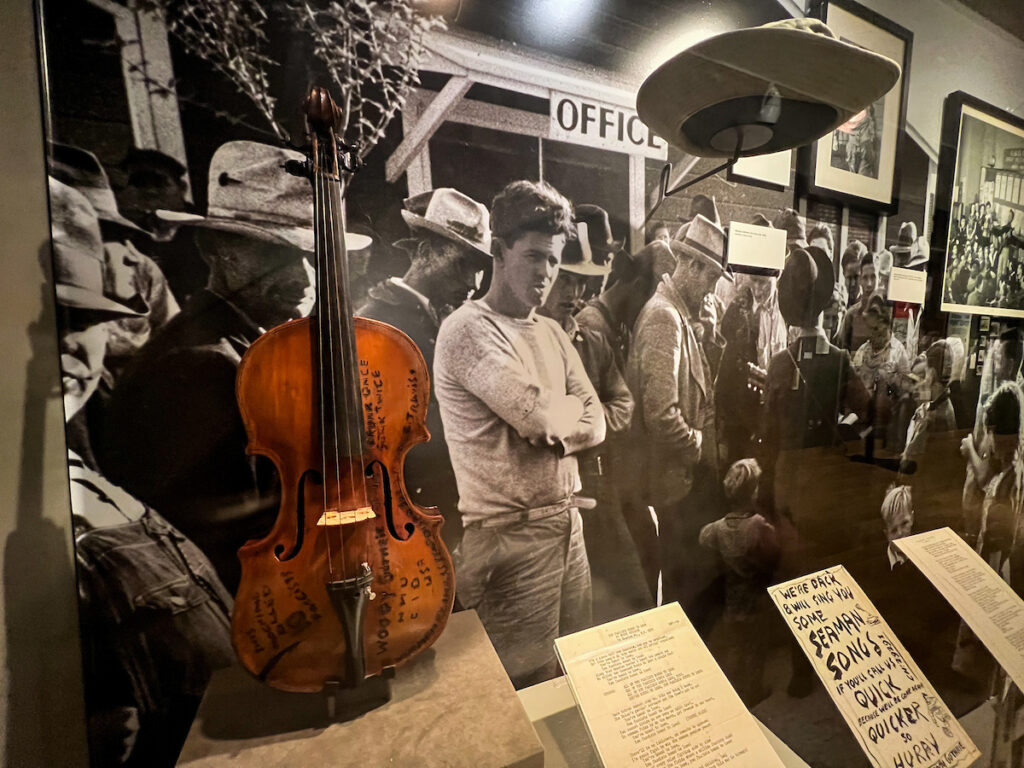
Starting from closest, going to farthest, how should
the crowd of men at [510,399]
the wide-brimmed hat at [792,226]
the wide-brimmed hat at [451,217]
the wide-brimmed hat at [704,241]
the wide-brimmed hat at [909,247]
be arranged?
the crowd of men at [510,399]
the wide-brimmed hat at [451,217]
the wide-brimmed hat at [704,241]
the wide-brimmed hat at [792,226]
the wide-brimmed hat at [909,247]

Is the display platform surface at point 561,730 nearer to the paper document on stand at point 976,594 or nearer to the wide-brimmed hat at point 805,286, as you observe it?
the paper document on stand at point 976,594

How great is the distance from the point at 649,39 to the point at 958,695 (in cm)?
184

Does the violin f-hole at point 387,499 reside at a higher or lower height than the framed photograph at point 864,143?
lower

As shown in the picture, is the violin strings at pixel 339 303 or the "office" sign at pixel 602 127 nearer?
the violin strings at pixel 339 303

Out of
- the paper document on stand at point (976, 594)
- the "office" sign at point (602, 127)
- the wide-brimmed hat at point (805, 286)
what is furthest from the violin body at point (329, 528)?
the paper document on stand at point (976, 594)

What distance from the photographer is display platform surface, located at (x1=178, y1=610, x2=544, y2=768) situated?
0.58m

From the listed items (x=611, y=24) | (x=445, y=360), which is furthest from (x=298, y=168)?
(x=611, y=24)

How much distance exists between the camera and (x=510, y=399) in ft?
3.13

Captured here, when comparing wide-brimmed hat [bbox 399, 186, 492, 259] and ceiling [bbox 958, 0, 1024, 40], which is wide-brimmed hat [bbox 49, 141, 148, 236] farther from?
ceiling [bbox 958, 0, 1024, 40]

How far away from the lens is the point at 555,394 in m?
0.99

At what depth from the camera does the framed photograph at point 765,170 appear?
1117mm

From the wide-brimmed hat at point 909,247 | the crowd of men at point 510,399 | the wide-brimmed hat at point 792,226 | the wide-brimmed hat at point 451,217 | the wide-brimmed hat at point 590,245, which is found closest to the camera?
the crowd of men at point 510,399

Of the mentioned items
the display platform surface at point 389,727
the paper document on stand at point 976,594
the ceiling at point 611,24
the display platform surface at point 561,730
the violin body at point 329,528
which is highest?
the ceiling at point 611,24

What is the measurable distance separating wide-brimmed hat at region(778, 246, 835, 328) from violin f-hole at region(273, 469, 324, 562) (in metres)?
1.28
